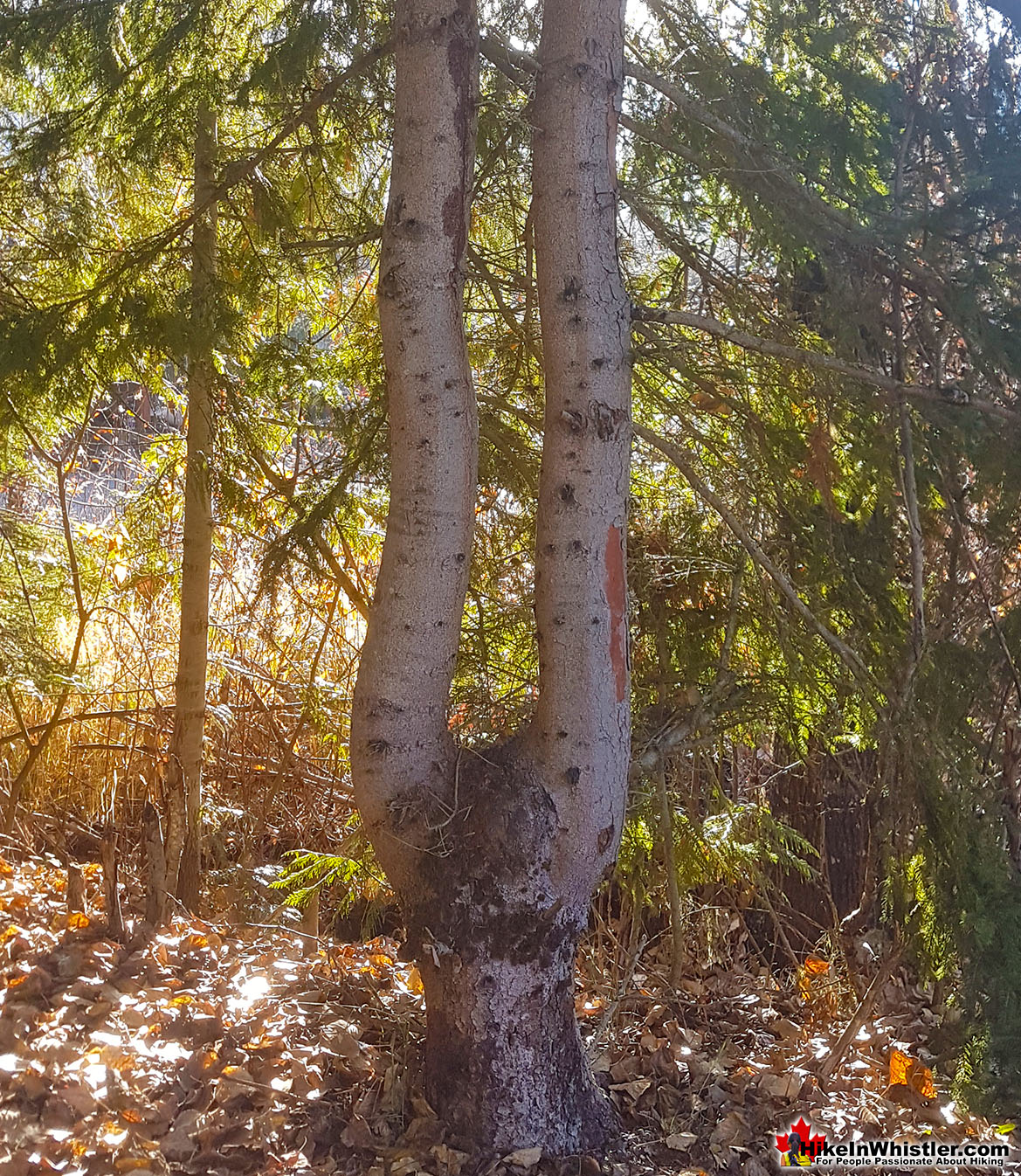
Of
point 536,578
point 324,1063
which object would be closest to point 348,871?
point 324,1063

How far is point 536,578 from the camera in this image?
2609mm

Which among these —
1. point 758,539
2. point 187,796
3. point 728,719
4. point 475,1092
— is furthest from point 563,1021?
point 187,796

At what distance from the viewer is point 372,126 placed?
338cm

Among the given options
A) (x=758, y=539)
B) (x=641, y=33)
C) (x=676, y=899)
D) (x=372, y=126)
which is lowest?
(x=676, y=899)

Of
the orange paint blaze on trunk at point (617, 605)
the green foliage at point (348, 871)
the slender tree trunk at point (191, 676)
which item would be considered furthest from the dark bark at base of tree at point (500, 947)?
the slender tree trunk at point (191, 676)

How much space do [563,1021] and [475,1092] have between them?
285 millimetres

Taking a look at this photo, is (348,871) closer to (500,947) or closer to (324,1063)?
(324,1063)

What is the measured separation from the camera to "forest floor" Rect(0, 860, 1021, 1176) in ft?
8.32

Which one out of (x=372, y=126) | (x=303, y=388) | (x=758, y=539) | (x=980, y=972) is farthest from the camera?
(x=303, y=388)

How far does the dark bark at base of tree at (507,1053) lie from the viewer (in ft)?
8.39

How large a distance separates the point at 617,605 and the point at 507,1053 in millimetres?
1185

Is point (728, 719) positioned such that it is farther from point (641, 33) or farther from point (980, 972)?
point (641, 33)

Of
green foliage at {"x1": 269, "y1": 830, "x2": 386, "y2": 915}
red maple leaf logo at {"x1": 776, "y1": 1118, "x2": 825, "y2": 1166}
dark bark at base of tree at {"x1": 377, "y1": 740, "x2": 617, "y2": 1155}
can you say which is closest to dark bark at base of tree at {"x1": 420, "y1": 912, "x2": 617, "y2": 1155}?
dark bark at base of tree at {"x1": 377, "y1": 740, "x2": 617, "y2": 1155}

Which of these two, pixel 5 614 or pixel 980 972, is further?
pixel 5 614
